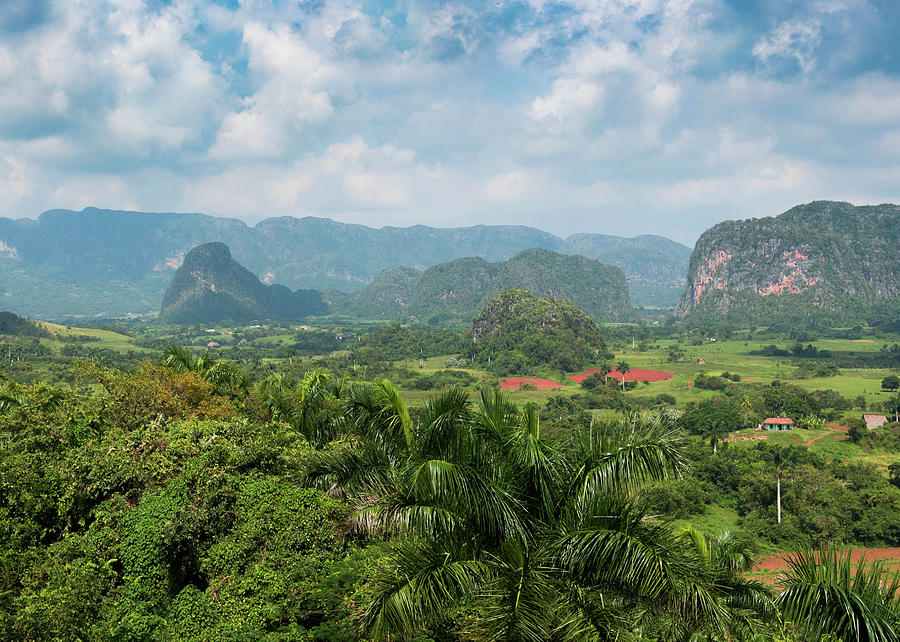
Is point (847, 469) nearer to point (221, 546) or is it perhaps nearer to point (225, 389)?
point (225, 389)

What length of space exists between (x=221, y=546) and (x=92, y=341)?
104 meters

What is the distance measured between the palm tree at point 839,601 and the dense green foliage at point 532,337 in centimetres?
7406

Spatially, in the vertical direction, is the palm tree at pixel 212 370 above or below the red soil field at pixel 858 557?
above

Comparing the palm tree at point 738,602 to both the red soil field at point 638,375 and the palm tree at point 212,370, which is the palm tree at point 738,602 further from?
the red soil field at point 638,375

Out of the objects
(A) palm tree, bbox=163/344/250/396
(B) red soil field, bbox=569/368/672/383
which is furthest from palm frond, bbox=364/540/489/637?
(B) red soil field, bbox=569/368/672/383

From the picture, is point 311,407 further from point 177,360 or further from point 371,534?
point 371,534

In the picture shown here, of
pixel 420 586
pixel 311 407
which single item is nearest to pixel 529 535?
pixel 420 586

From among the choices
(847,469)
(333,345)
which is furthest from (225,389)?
(333,345)

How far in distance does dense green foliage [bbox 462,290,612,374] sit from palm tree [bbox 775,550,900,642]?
243ft

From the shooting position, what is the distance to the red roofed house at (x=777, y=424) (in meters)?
44.8


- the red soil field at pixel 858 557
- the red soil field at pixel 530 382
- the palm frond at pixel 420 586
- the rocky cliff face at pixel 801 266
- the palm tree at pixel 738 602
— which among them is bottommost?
the red soil field at pixel 530 382

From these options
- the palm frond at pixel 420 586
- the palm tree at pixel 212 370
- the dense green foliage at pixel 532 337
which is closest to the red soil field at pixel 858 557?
the palm tree at pixel 212 370

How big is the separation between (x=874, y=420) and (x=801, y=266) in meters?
111

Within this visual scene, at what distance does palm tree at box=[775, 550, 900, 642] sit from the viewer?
4.49 metres
